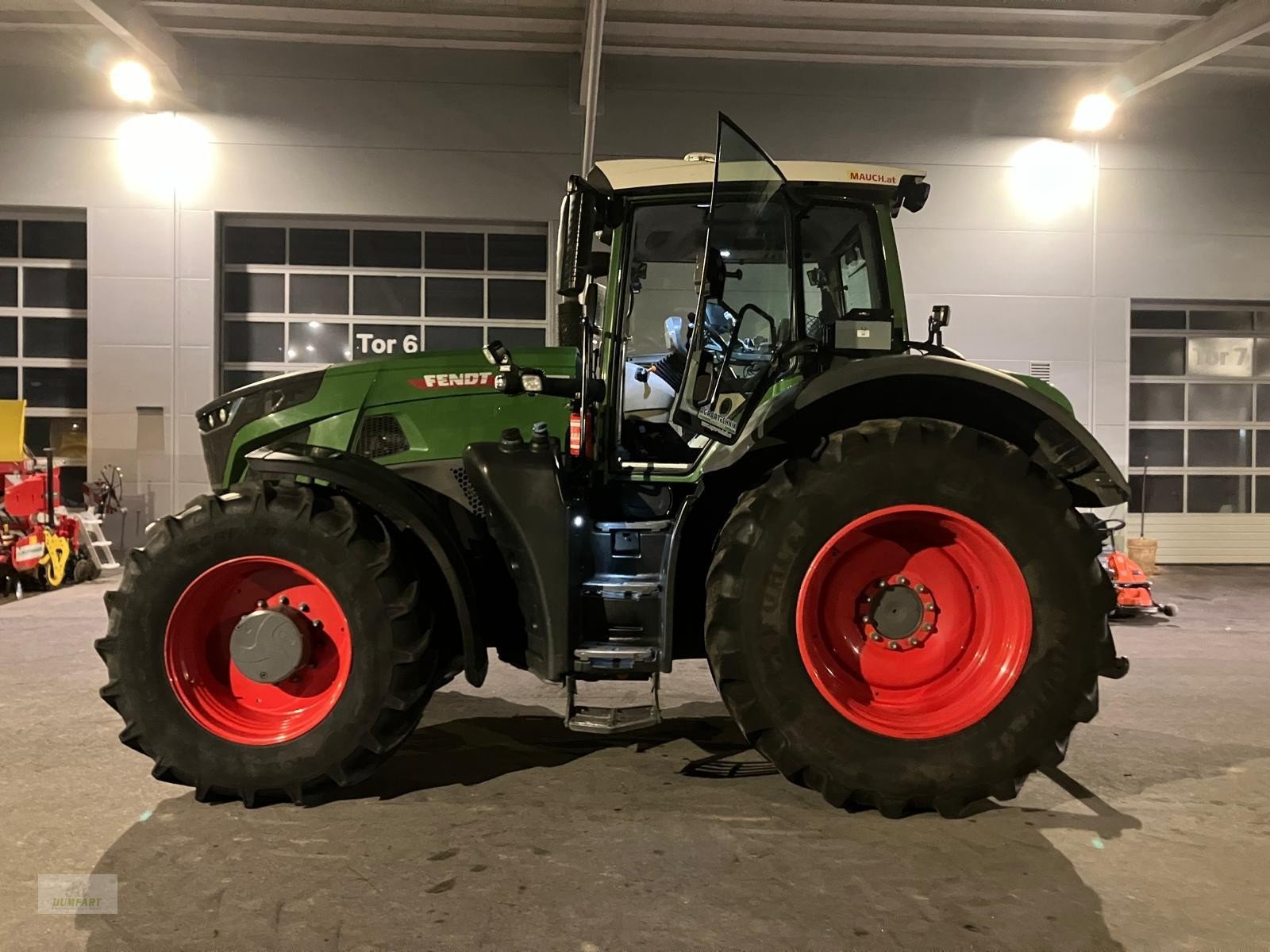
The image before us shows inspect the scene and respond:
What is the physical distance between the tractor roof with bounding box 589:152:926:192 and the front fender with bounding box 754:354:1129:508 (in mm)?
821

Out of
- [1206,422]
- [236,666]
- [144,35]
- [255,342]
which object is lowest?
[236,666]

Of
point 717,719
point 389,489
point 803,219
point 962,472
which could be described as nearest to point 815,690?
point 962,472

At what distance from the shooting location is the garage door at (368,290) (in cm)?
880

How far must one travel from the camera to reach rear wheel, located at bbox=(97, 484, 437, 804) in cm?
261

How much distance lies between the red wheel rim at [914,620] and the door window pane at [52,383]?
9136mm

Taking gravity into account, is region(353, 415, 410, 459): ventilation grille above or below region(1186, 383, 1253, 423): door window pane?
below

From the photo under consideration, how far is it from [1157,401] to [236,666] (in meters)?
9.96

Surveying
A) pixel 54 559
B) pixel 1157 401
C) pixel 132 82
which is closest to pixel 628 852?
pixel 54 559

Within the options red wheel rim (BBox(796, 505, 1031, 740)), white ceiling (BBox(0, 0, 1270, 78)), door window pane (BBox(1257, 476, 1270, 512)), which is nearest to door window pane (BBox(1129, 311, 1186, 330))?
door window pane (BBox(1257, 476, 1270, 512))

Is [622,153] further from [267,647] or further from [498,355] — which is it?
[267,647]

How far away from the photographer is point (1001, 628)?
2.66 m

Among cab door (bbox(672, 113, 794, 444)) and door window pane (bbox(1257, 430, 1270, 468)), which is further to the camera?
door window pane (bbox(1257, 430, 1270, 468))

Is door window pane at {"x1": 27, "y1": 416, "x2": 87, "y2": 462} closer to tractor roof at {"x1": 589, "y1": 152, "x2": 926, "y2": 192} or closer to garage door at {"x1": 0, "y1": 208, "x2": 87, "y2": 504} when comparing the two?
garage door at {"x1": 0, "y1": 208, "x2": 87, "y2": 504}

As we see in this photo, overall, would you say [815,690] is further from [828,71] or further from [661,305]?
[828,71]
